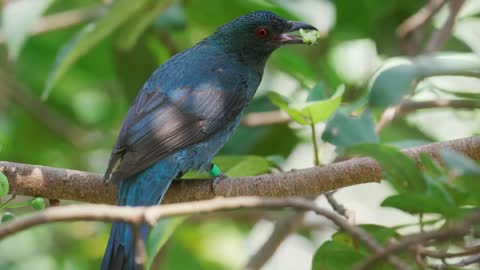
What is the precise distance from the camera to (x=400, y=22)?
5832mm

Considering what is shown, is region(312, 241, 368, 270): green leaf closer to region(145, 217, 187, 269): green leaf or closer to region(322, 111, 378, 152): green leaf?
region(145, 217, 187, 269): green leaf

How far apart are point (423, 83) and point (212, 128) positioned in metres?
1.36

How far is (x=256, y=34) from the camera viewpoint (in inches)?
209

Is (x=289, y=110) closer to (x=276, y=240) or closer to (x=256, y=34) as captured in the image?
(x=276, y=240)

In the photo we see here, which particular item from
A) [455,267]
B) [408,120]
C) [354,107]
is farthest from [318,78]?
[455,267]

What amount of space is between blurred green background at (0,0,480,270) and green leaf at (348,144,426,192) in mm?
1964

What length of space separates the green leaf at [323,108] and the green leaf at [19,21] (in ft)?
5.01

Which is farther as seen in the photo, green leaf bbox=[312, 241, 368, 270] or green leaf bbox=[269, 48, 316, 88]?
green leaf bbox=[269, 48, 316, 88]

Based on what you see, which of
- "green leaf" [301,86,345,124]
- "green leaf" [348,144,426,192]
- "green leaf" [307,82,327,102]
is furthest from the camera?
"green leaf" [307,82,327,102]

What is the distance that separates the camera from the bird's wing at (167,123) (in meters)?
4.09

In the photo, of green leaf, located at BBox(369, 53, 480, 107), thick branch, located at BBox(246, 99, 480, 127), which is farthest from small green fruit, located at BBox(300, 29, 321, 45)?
green leaf, located at BBox(369, 53, 480, 107)

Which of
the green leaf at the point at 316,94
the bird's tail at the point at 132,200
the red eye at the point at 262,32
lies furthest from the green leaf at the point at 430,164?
the red eye at the point at 262,32

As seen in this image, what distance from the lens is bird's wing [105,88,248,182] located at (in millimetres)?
4094

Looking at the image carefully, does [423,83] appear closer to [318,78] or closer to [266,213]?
[318,78]
